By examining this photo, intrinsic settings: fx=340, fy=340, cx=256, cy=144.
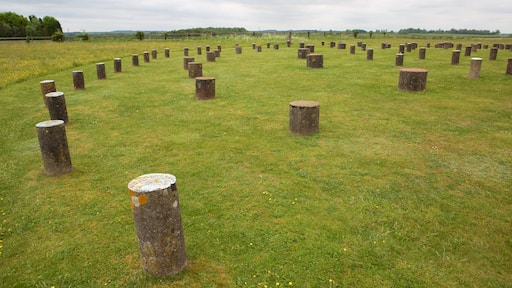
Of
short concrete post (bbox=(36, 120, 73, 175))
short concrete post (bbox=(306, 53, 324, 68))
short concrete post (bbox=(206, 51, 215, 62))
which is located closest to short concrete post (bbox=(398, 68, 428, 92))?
short concrete post (bbox=(306, 53, 324, 68))

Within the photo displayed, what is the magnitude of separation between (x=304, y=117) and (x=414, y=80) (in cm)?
628

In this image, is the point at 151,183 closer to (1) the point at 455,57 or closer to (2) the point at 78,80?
(2) the point at 78,80

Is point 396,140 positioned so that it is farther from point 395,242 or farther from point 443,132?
point 395,242

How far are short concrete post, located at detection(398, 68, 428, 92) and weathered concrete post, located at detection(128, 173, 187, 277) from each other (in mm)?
10569

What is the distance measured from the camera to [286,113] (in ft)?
30.8

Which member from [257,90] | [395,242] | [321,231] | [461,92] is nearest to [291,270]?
[321,231]

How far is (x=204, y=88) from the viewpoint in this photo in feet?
36.8

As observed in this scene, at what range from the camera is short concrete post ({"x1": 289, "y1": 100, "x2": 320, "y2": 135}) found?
7.36 meters

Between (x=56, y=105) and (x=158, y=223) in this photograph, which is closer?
(x=158, y=223)

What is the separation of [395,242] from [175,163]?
13.1 feet

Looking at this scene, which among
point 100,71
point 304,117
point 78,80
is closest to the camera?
point 304,117

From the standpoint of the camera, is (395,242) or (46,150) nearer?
(395,242)

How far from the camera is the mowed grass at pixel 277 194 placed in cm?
362

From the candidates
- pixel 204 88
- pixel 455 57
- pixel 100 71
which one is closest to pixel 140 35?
pixel 100 71
